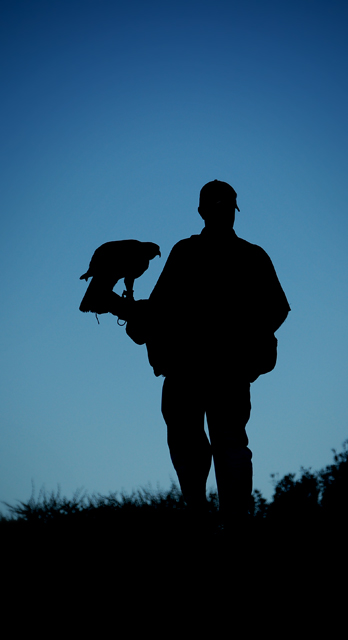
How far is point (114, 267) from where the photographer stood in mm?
3531

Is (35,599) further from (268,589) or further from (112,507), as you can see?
(112,507)

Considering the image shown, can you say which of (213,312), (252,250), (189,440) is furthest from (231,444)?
(252,250)

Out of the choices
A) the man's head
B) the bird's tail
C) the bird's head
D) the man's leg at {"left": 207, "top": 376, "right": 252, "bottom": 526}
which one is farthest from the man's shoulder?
the bird's tail

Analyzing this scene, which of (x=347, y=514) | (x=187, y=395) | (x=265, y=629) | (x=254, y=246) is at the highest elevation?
(x=254, y=246)

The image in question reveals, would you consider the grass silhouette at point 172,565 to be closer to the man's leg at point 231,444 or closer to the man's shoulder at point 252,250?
the man's leg at point 231,444

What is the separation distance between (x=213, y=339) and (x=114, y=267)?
0.93 m

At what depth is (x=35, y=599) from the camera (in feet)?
7.21

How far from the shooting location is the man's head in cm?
334

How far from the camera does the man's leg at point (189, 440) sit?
3021 mm

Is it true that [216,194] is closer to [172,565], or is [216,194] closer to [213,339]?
[213,339]


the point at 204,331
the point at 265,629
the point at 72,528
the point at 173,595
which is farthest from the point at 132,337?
the point at 265,629

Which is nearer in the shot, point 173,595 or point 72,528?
point 173,595

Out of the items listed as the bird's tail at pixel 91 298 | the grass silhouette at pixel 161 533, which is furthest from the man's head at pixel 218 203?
the grass silhouette at pixel 161 533

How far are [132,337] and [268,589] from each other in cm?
174
